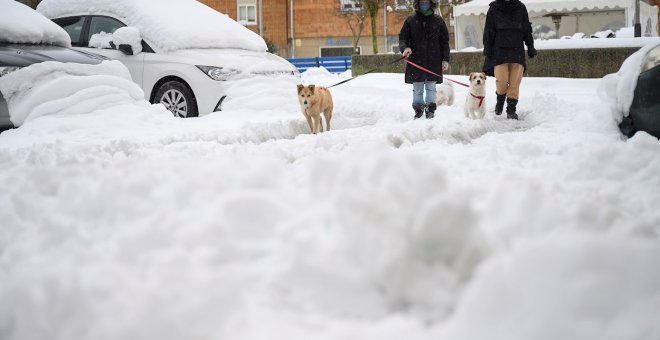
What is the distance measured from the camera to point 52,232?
2619mm

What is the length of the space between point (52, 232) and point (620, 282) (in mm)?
2129

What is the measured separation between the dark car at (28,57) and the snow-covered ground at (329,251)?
12.4ft

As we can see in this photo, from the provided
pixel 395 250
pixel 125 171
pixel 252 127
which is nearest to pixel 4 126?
pixel 252 127

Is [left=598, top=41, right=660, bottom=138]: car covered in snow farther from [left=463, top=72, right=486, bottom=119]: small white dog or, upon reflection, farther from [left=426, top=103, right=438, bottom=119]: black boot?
[left=426, top=103, right=438, bottom=119]: black boot

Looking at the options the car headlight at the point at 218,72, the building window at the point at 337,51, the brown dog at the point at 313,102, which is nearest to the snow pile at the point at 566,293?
the brown dog at the point at 313,102

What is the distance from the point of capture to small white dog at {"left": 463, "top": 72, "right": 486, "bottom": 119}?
8.55 m

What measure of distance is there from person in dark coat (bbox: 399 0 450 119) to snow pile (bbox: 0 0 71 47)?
4783 millimetres

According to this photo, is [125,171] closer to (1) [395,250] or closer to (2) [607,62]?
(1) [395,250]

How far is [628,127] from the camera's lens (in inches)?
232

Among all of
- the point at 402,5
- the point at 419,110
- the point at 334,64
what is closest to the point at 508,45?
the point at 419,110

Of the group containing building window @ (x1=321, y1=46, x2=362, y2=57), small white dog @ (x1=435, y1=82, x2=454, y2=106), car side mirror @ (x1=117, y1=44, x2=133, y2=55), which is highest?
building window @ (x1=321, y1=46, x2=362, y2=57)

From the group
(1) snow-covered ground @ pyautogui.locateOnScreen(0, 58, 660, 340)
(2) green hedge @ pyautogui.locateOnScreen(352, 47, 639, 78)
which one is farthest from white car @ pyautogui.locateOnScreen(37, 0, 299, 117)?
(1) snow-covered ground @ pyautogui.locateOnScreen(0, 58, 660, 340)

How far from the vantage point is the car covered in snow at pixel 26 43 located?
7.16 meters

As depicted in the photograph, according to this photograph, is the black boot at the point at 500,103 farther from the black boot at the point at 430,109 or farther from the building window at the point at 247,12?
the building window at the point at 247,12
